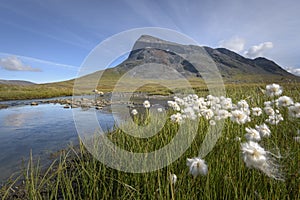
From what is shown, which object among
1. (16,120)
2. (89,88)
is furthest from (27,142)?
(89,88)

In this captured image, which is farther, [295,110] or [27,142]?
[27,142]

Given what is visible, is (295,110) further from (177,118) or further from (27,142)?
Answer: (27,142)

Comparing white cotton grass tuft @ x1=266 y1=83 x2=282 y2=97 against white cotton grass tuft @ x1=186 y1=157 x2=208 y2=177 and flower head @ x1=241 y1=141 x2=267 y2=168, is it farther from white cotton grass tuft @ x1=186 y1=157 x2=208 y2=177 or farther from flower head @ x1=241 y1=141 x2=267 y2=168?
white cotton grass tuft @ x1=186 y1=157 x2=208 y2=177

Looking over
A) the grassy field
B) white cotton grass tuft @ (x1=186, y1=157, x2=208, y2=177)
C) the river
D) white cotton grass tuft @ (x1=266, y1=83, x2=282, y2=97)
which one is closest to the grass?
the grassy field

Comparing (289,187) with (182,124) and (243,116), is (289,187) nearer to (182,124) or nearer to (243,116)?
(243,116)

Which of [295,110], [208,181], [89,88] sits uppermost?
[89,88]

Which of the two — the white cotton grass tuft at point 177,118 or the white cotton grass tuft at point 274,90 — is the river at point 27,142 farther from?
the white cotton grass tuft at point 274,90

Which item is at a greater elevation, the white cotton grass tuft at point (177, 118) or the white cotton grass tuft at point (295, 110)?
the white cotton grass tuft at point (295, 110)

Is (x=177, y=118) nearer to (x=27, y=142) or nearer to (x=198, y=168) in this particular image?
→ (x=198, y=168)

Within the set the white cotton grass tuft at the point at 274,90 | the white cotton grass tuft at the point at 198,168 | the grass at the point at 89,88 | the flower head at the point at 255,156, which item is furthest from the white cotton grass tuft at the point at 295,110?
the grass at the point at 89,88

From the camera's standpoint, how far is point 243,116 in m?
2.70

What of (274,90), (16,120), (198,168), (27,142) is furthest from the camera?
(16,120)

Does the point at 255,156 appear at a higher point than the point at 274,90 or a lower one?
lower

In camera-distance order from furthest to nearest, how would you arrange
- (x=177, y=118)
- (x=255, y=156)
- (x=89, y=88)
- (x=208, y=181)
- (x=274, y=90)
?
(x=89, y=88) < (x=177, y=118) < (x=274, y=90) < (x=208, y=181) < (x=255, y=156)
